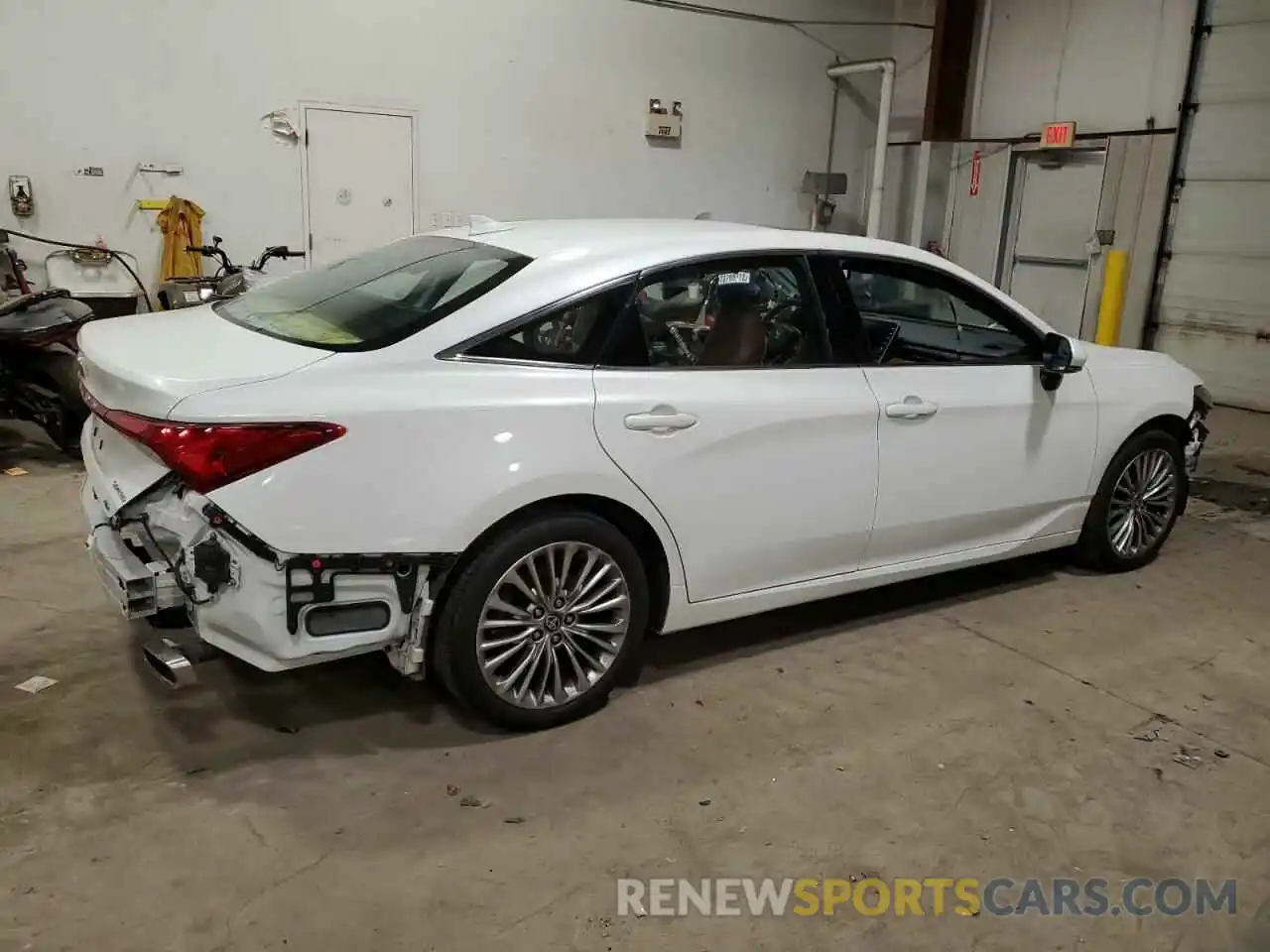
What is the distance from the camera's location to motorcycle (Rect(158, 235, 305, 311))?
663 centimetres

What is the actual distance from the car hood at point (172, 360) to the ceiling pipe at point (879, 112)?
8669mm

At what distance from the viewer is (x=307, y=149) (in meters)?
7.73

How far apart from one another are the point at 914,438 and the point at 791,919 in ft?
5.46

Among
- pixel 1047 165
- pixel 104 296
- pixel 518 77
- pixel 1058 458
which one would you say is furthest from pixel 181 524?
pixel 1047 165

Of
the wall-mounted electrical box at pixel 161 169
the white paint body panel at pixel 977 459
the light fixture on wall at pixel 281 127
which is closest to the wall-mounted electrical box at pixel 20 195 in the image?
the wall-mounted electrical box at pixel 161 169

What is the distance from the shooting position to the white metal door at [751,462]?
9.04 ft

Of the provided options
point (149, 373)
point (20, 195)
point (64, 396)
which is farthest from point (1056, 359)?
point (20, 195)

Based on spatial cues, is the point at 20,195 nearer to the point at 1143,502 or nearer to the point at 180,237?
the point at 180,237

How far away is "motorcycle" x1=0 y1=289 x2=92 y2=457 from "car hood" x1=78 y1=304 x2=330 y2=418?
2810 millimetres

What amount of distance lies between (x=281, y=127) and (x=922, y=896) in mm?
7282

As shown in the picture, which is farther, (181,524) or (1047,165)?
(1047,165)

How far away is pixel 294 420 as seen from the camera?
7.49ft

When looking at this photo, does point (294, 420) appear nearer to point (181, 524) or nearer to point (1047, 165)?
point (181, 524)

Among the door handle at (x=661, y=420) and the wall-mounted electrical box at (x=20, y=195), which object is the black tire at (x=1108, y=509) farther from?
the wall-mounted electrical box at (x=20, y=195)
